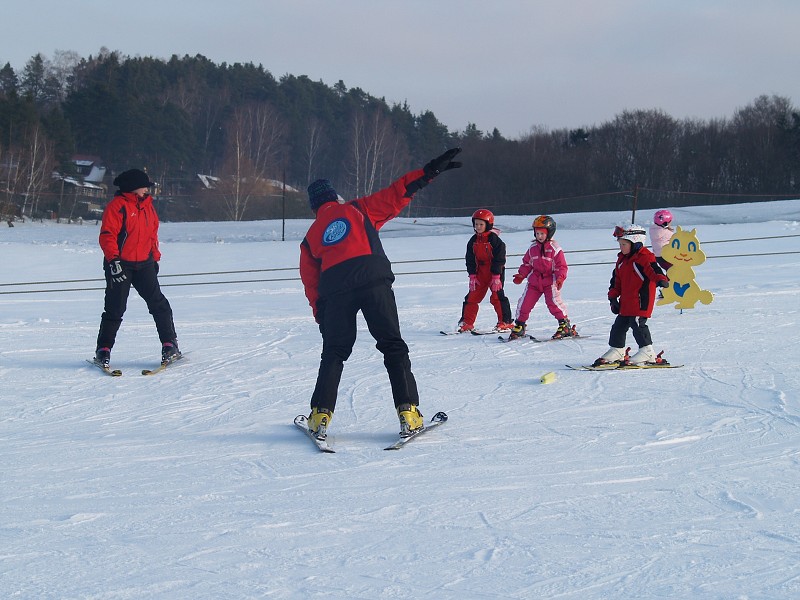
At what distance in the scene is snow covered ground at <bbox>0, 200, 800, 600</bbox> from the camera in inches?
132

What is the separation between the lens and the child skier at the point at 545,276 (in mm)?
9805

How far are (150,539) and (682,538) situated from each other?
2.24m

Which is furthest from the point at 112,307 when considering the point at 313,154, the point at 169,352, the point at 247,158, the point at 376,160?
the point at 313,154

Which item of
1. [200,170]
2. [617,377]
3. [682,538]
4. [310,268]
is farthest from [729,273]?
[200,170]

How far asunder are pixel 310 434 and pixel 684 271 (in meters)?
7.31

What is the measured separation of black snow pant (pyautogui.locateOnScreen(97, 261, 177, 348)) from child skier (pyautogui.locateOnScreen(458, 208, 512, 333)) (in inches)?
142

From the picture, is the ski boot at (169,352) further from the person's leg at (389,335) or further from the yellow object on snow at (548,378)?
the person's leg at (389,335)

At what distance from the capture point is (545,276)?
9.91 m

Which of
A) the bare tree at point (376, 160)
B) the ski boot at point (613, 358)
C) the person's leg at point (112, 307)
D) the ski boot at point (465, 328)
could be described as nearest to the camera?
the ski boot at point (613, 358)

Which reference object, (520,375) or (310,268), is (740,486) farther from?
(520,375)

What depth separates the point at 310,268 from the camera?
5.61 meters

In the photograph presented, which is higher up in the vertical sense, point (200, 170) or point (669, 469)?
point (200, 170)

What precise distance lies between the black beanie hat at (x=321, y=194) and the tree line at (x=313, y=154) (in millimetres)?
28305

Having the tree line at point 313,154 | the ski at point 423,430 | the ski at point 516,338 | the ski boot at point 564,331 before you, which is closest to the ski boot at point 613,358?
the ski boot at point 564,331
